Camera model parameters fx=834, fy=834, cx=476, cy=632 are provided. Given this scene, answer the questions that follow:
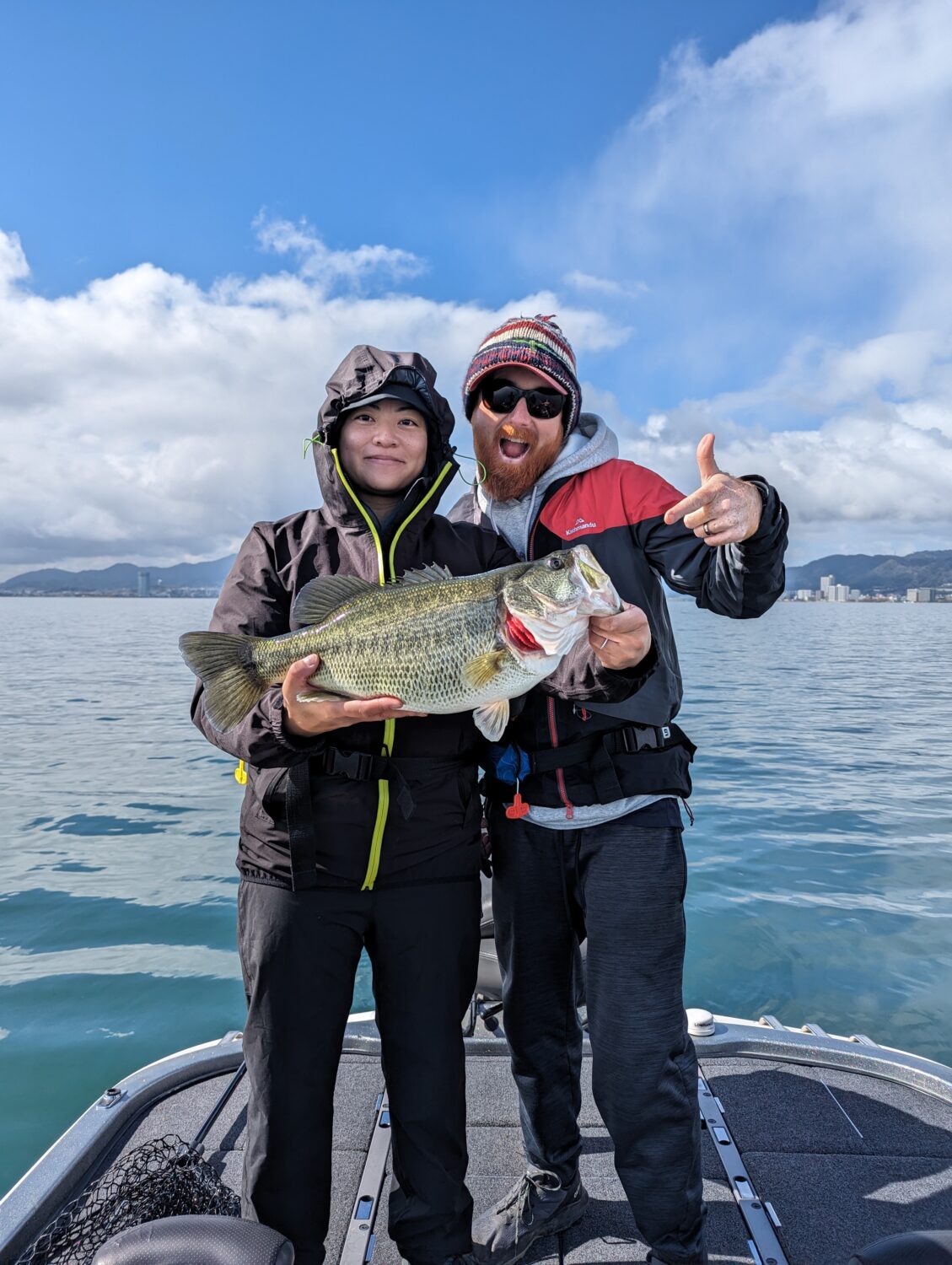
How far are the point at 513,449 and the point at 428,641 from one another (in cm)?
123

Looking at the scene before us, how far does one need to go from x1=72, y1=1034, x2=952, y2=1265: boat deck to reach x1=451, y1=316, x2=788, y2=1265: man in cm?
43

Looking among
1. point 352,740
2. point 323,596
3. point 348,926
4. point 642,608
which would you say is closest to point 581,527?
point 642,608

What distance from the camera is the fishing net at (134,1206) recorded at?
3109 mm

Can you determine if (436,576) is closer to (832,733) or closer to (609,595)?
(609,595)

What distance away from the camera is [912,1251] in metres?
2.08

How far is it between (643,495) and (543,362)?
78cm

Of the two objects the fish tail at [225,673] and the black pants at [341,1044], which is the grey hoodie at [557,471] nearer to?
the fish tail at [225,673]

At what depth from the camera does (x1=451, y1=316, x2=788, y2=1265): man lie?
3166 mm

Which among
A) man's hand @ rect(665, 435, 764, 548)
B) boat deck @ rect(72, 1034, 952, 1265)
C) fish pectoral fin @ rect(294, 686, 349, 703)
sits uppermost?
man's hand @ rect(665, 435, 764, 548)

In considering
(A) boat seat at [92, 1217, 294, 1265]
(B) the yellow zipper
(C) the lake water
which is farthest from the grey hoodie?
(C) the lake water

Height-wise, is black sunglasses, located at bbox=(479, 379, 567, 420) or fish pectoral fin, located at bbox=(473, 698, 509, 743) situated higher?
black sunglasses, located at bbox=(479, 379, 567, 420)

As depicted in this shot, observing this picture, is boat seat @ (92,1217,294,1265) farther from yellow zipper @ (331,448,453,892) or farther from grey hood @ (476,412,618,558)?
grey hood @ (476,412,618,558)

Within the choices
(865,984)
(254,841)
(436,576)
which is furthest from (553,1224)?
(865,984)

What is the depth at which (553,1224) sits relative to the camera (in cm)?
357
